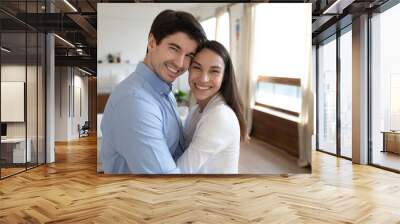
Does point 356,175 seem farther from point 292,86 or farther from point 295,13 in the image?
point 295,13

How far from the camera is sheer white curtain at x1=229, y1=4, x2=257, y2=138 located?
5.46 meters

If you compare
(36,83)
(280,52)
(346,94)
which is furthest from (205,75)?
(346,94)

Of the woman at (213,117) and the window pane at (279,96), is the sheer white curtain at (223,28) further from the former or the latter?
the window pane at (279,96)

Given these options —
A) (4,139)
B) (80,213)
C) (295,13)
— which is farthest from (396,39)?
(4,139)

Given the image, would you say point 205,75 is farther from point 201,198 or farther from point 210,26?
point 201,198

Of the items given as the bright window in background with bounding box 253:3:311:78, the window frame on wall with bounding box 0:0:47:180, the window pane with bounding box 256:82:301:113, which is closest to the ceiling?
the window frame on wall with bounding box 0:0:47:180

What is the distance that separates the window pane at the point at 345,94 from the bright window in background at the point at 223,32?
4126 millimetres

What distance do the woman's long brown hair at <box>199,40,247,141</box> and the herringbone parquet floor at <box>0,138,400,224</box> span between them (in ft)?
3.02

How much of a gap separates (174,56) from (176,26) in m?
0.42

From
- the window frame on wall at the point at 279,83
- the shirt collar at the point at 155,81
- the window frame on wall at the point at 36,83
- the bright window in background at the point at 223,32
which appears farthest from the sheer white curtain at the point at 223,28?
the window frame on wall at the point at 36,83

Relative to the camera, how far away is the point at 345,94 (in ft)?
29.6

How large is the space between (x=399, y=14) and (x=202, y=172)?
441cm

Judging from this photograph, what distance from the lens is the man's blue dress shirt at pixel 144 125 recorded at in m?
5.17

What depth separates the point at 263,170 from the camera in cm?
565
